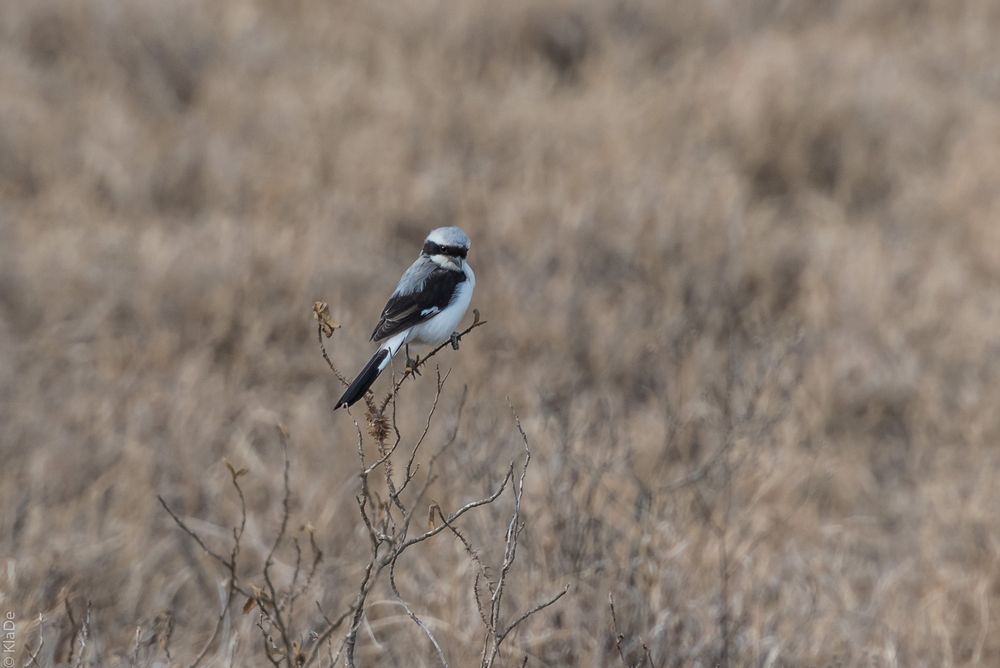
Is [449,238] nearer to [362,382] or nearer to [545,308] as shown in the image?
[362,382]

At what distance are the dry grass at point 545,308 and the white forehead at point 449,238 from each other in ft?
4.34

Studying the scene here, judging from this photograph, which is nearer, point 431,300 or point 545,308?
point 431,300

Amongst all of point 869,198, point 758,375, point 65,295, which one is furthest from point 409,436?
point 869,198

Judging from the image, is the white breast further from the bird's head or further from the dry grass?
the dry grass

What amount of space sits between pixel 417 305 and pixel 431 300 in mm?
36

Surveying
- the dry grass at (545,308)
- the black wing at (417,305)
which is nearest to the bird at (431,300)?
the black wing at (417,305)

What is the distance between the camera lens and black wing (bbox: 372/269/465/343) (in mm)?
2832

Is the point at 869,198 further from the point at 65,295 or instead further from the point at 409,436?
the point at 65,295

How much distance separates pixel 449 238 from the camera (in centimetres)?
289

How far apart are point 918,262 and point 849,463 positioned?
1775 mm

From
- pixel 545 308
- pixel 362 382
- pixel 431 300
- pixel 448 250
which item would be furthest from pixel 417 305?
pixel 545 308

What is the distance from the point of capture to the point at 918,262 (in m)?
6.77

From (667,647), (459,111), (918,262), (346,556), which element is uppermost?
(459,111)

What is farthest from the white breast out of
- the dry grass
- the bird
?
the dry grass
